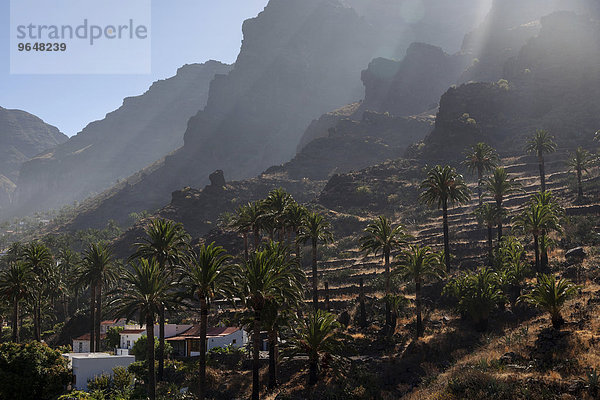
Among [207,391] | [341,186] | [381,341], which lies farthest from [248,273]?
[341,186]

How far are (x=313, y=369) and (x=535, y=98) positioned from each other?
147 m

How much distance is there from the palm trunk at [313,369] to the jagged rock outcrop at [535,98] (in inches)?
4561

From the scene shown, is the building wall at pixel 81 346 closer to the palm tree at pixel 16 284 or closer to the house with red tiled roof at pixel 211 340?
the palm tree at pixel 16 284

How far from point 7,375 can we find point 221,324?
28.7 meters

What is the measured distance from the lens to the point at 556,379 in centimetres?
2902

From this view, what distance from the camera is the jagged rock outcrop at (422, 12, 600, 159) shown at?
14588 centimetres

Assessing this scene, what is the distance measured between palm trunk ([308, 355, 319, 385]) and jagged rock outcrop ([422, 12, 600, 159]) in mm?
115851

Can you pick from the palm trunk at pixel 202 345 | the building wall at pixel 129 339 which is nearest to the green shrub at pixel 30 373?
the palm trunk at pixel 202 345

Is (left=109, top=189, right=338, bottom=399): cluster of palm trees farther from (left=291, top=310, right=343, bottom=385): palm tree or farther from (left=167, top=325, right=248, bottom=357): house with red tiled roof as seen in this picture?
(left=167, top=325, right=248, bottom=357): house with red tiled roof

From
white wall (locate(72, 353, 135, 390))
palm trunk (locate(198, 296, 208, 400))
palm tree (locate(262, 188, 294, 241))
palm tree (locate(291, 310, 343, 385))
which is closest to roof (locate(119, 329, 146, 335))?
white wall (locate(72, 353, 135, 390))

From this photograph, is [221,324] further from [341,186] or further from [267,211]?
[341,186]

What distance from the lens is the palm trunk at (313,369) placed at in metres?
42.3

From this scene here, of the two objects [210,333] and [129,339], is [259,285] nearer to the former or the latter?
[210,333]

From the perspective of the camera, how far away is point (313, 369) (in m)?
42.7
